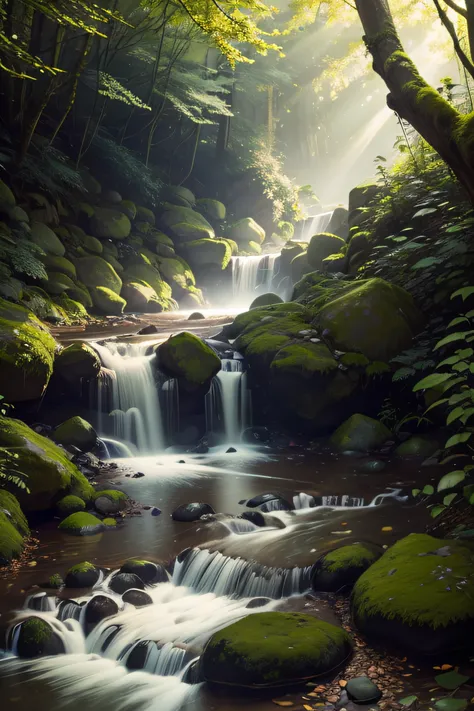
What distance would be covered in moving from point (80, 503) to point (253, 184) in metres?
23.9

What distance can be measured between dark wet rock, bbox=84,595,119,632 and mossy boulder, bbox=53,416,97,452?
13.1 feet

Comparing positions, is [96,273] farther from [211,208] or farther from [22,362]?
[211,208]

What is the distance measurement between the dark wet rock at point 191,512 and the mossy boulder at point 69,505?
104 centimetres

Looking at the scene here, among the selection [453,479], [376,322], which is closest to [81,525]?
[453,479]

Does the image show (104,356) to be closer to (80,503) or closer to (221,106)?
(80,503)

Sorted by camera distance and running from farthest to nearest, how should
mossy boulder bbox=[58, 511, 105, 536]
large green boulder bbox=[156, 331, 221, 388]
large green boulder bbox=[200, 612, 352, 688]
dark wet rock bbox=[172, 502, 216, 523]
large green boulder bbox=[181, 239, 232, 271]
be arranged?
1. large green boulder bbox=[181, 239, 232, 271]
2. large green boulder bbox=[156, 331, 221, 388]
3. dark wet rock bbox=[172, 502, 216, 523]
4. mossy boulder bbox=[58, 511, 105, 536]
5. large green boulder bbox=[200, 612, 352, 688]

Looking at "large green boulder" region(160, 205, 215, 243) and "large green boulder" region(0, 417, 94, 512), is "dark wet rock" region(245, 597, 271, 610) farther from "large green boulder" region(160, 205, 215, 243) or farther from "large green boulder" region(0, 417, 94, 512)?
"large green boulder" region(160, 205, 215, 243)

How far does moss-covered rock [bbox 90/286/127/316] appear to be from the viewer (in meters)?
16.0

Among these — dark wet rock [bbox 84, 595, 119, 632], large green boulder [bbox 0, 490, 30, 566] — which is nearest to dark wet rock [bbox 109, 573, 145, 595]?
dark wet rock [bbox 84, 595, 119, 632]

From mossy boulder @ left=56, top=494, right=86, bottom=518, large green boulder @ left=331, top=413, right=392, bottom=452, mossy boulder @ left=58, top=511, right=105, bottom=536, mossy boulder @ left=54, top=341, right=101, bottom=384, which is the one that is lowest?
mossy boulder @ left=58, top=511, right=105, bottom=536

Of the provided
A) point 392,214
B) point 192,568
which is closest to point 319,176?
point 392,214

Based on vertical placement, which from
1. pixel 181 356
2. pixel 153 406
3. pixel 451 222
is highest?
pixel 451 222

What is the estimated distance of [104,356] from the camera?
34.0 feet

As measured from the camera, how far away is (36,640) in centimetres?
423
